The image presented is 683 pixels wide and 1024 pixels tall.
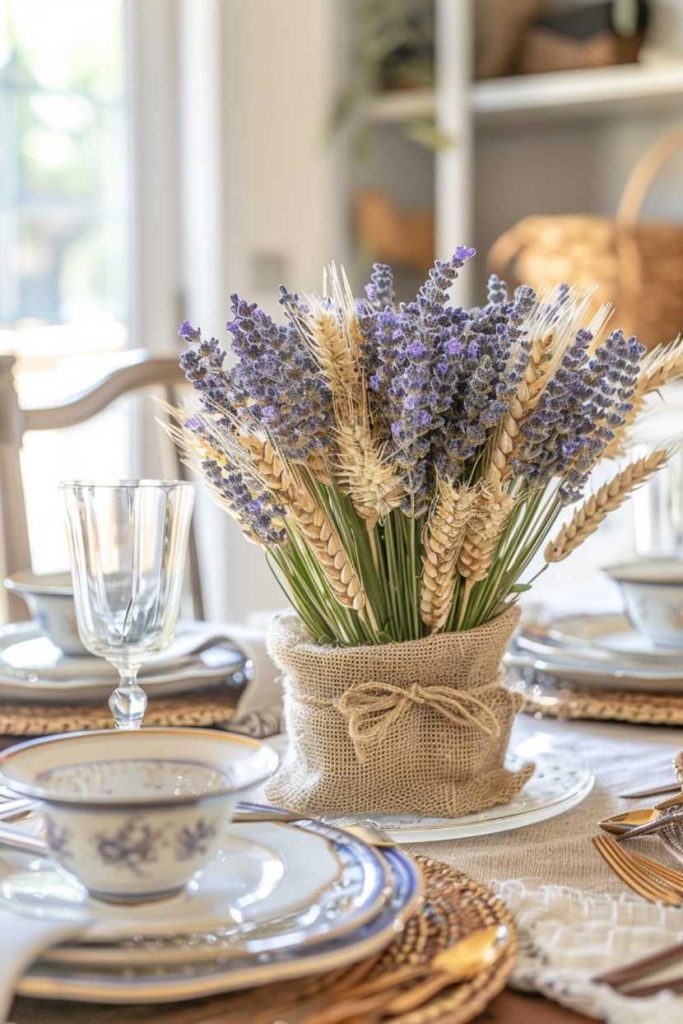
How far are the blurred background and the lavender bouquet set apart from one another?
191 cm

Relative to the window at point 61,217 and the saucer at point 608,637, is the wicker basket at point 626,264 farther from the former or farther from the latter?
the saucer at point 608,637

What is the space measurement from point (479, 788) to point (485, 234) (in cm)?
276

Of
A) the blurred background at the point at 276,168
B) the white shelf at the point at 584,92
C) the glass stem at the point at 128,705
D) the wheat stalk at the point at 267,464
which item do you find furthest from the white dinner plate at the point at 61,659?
the white shelf at the point at 584,92

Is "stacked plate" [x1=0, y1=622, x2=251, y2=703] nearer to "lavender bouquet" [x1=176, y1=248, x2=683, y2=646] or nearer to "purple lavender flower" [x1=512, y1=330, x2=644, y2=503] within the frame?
"lavender bouquet" [x1=176, y1=248, x2=683, y2=646]

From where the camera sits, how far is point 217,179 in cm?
299

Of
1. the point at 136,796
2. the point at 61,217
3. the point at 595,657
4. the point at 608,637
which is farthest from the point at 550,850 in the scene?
the point at 61,217

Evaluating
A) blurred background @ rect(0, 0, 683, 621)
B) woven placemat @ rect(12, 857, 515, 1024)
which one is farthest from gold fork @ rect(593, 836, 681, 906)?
blurred background @ rect(0, 0, 683, 621)

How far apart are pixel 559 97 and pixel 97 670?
227 cm

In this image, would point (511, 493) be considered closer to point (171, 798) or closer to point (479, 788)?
point (479, 788)

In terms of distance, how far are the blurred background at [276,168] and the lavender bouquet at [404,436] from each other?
191 centimetres

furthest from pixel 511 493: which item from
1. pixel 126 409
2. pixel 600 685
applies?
pixel 126 409

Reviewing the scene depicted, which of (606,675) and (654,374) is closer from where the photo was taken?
(654,374)

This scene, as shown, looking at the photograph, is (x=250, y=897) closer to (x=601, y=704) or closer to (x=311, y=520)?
(x=311, y=520)

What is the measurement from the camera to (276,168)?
3100 mm
